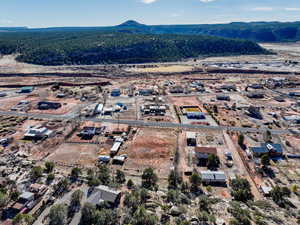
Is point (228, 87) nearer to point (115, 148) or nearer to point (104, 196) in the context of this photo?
point (115, 148)

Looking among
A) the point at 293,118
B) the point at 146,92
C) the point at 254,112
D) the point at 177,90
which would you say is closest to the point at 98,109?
the point at 146,92

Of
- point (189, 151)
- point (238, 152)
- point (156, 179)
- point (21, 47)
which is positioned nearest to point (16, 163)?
point (156, 179)

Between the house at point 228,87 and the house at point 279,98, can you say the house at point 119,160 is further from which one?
the house at point 228,87

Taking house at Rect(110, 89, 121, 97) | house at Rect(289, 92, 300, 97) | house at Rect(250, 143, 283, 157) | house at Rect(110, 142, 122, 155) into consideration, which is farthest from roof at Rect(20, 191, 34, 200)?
house at Rect(289, 92, 300, 97)

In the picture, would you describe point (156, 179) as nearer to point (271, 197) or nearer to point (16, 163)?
point (271, 197)

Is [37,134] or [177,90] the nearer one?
[37,134]

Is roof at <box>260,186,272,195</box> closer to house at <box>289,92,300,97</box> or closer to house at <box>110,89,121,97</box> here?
house at <box>110,89,121,97</box>
